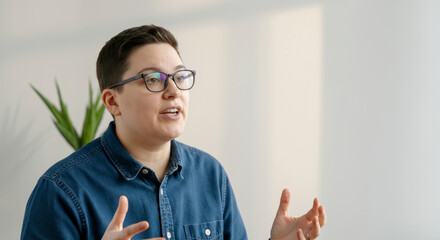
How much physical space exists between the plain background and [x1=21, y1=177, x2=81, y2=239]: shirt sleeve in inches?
68.4

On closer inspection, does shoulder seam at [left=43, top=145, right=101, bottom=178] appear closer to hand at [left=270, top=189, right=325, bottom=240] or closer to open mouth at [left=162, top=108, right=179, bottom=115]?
open mouth at [left=162, top=108, right=179, bottom=115]

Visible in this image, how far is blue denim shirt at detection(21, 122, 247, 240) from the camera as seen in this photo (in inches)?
57.9

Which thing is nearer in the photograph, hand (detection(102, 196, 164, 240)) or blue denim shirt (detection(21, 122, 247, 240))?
hand (detection(102, 196, 164, 240))

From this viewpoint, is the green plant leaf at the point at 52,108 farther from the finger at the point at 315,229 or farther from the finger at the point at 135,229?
the finger at the point at 135,229

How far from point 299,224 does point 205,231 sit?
0.96 feet

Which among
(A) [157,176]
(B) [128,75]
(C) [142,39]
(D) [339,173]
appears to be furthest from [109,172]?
(D) [339,173]

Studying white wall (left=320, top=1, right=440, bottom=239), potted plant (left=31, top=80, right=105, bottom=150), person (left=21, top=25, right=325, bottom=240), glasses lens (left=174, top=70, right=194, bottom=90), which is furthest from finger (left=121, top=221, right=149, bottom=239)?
white wall (left=320, top=1, right=440, bottom=239)

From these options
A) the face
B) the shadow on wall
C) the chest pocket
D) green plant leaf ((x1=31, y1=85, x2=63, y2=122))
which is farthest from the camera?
the shadow on wall

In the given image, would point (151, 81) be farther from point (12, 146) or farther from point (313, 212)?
point (12, 146)

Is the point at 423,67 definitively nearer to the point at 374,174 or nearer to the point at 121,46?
the point at 374,174

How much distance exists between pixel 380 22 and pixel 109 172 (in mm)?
2217

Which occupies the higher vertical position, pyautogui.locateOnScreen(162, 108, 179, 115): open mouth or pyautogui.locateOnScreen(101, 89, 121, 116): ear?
pyautogui.locateOnScreen(101, 89, 121, 116): ear

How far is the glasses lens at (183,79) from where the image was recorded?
1.59 meters

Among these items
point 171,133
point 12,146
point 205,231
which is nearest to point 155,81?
point 171,133
